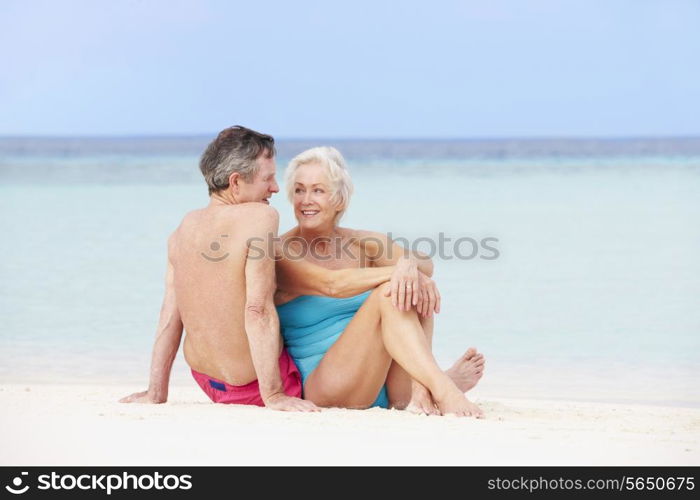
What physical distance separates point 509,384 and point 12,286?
5.06 metres

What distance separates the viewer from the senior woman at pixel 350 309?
15.1ft

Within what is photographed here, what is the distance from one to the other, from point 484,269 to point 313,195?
6.03 meters

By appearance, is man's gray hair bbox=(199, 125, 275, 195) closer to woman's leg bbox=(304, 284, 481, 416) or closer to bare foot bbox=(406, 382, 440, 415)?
woman's leg bbox=(304, 284, 481, 416)

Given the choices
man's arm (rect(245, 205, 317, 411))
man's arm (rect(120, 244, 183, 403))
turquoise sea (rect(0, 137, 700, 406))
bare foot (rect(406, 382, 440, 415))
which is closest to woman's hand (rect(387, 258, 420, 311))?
bare foot (rect(406, 382, 440, 415))

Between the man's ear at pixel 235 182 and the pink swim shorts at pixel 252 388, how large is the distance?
2.43ft

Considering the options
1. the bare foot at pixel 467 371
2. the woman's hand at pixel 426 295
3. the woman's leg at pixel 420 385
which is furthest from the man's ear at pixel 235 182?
the bare foot at pixel 467 371

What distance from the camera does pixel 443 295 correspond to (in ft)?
30.0

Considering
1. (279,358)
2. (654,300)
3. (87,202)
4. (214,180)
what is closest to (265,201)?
(214,180)

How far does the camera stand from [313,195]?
4.88 m

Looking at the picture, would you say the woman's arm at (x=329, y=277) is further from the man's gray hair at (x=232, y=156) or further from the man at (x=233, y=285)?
the man's gray hair at (x=232, y=156)

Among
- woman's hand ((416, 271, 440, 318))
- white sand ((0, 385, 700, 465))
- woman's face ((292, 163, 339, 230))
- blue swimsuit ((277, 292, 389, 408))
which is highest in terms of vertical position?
woman's face ((292, 163, 339, 230))

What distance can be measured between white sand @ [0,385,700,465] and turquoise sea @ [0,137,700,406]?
172 cm

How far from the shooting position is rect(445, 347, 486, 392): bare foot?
5.12m

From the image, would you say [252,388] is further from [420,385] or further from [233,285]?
[420,385]
